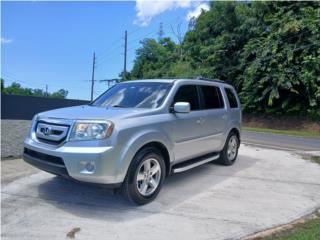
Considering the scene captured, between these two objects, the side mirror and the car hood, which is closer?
the car hood

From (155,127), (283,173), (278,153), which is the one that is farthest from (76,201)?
(278,153)

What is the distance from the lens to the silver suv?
4391mm

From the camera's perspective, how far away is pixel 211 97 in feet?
22.6

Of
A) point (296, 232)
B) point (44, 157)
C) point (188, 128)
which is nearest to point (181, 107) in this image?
point (188, 128)

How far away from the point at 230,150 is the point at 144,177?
10.9 ft

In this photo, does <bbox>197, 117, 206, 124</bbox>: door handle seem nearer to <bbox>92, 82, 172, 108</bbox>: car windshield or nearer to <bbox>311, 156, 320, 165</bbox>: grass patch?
<bbox>92, 82, 172, 108</bbox>: car windshield

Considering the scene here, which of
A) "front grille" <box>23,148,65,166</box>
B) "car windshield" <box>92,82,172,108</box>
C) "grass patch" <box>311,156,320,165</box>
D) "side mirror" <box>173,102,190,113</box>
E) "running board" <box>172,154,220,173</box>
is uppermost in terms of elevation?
"car windshield" <box>92,82,172,108</box>

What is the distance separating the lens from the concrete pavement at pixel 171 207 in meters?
4.05

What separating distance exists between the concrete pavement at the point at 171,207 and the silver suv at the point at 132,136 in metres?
0.40

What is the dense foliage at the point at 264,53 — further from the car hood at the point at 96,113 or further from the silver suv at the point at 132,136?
the car hood at the point at 96,113

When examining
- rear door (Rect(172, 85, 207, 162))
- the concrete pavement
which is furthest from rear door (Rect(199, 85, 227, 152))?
the concrete pavement

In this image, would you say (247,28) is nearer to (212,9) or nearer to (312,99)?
(212,9)

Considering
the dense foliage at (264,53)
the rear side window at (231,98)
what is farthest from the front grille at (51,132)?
the dense foliage at (264,53)

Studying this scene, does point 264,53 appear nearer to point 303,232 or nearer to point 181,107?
point 181,107
